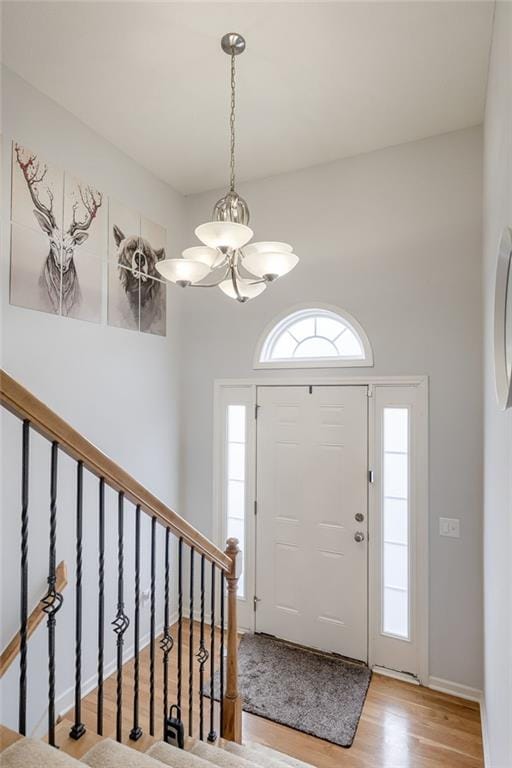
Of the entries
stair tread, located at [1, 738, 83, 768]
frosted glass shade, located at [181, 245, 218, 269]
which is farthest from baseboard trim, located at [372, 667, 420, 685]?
frosted glass shade, located at [181, 245, 218, 269]

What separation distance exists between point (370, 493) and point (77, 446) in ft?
8.08

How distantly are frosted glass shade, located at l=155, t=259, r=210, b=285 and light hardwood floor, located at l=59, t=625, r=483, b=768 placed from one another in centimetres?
238

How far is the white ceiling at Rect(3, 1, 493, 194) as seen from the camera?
7.20 feet

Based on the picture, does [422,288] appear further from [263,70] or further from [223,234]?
[223,234]

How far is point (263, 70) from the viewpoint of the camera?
8.38ft

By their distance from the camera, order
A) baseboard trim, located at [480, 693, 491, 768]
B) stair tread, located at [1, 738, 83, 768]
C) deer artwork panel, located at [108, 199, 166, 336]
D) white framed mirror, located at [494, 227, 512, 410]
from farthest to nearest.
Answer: deer artwork panel, located at [108, 199, 166, 336]
baseboard trim, located at [480, 693, 491, 768]
white framed mirror, located at [494, 227, 512, 410]
stair tread, located at [1, 738, 83, 768]

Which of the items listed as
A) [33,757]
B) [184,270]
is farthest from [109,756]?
[184,270]

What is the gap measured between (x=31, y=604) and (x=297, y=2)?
11.7 feet

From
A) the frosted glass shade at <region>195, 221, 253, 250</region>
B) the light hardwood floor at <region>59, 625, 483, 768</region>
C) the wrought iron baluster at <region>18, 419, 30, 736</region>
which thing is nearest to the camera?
the wrought iron baluster at <region>18, 419, 30, 736</region>

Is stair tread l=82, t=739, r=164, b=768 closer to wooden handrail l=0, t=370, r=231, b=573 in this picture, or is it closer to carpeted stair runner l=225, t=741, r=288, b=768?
wooden handrail l=0, t=370, r=231, b=573

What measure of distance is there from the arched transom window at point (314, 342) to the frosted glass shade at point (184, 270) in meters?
1.62

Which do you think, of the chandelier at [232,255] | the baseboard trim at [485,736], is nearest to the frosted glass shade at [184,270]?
the chandelier at [232,255]

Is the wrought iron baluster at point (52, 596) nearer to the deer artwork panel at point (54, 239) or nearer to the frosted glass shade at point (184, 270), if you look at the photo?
the frosted glass shade at point (184, 270)

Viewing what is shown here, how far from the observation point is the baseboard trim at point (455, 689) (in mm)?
2877
